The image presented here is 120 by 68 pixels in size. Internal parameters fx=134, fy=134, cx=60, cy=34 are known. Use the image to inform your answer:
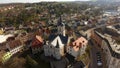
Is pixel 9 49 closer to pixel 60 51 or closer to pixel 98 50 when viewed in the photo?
pixel 60 51

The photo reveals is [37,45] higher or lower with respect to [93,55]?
higher

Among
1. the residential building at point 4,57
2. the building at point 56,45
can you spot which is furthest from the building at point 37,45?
the residential building at point 4,57

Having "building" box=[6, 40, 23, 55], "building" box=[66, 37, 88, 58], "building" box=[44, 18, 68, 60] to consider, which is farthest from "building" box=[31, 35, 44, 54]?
"building" box=[66, 37, 88, 58]

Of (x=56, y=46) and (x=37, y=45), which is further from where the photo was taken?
(x=37, y=45)

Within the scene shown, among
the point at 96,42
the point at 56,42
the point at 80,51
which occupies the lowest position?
the point at 96,42

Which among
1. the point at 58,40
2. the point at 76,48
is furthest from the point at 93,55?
the point at 58,40

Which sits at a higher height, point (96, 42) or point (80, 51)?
point (80, 51)

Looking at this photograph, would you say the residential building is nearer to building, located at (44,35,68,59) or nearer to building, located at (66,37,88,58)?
building, located at (44,35,68,59)

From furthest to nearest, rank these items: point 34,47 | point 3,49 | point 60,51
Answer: point 3,49, point 34,47, point 60,51

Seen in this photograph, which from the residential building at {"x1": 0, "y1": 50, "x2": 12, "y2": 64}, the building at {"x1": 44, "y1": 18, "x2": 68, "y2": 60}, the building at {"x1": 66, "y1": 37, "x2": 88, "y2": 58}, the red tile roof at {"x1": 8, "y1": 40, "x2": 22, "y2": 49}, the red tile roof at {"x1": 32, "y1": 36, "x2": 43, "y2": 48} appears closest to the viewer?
the building at {"x1": 44, "y1": 18, "x2": 68, "y2": 60}

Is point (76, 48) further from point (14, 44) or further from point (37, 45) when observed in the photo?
point (14, 44)

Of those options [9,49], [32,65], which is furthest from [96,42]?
[9,49]
